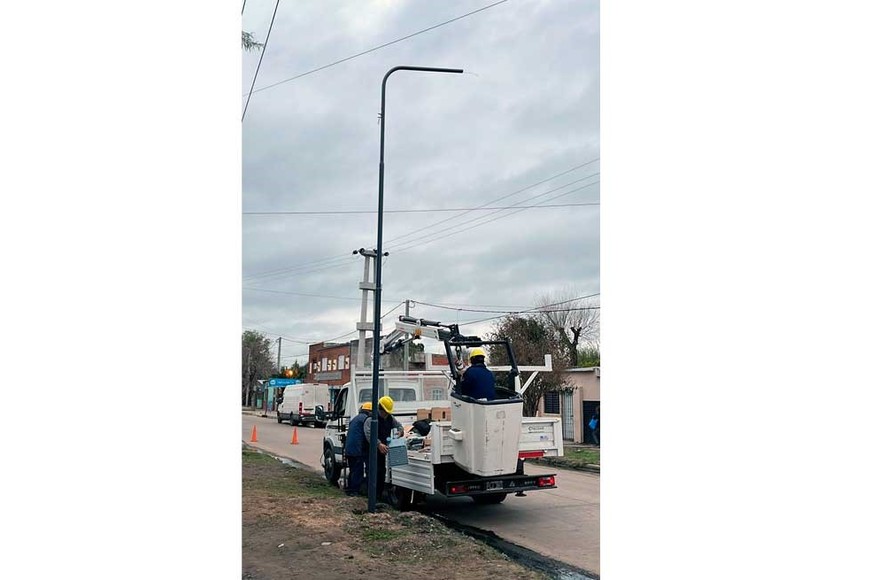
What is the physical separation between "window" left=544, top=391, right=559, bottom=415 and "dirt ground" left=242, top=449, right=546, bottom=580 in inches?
683

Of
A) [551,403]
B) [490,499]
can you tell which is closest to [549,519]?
[490,499]

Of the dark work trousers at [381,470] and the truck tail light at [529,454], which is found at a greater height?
the truck tail light at [529,454]

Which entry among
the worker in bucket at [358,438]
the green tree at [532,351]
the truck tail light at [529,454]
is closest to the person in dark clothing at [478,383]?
the truck tail light at [529,454]

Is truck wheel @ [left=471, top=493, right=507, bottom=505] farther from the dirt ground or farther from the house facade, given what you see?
the house facade

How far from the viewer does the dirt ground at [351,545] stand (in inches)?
276

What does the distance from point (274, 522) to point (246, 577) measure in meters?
2.63

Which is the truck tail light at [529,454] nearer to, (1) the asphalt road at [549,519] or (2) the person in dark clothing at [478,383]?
(1) the asphalt road at [549,519]

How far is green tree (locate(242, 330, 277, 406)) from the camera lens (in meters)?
57.2

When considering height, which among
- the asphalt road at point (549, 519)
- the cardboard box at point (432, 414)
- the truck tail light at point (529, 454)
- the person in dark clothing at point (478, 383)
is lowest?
the asphalt road at point (549, 519)

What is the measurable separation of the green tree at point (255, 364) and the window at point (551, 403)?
3080 cm

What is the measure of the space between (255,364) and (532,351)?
3999 centimetres

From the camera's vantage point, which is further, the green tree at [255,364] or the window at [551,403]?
the green tree at [255,364]

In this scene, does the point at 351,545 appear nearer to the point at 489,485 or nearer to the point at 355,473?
the point at 489,485

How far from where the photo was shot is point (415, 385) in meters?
14.0
